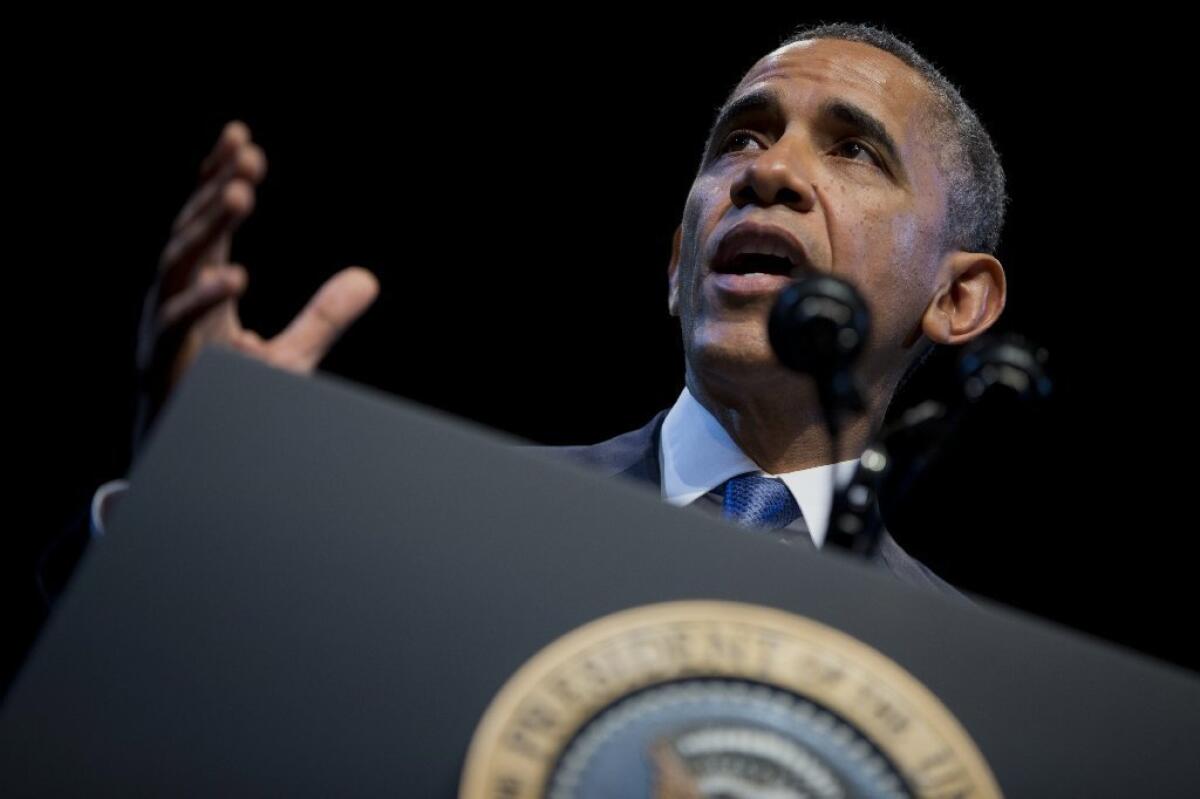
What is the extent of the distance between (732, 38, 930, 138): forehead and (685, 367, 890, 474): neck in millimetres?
504

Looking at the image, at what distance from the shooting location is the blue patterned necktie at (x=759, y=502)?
5.06 feet

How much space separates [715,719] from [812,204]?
117cm

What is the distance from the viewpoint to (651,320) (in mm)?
2605

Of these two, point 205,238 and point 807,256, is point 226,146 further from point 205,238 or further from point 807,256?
point 807,256

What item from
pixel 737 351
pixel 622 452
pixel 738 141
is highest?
pixel 738 141

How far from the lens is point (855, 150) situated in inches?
71.2

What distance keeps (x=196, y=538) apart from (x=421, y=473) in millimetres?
133

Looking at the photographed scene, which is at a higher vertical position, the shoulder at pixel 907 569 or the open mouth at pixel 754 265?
the open mouth at pixel 754 265

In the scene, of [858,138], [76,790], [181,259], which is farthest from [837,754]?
[858,138]

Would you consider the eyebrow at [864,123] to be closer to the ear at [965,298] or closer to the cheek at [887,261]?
the cheek at [887,261]

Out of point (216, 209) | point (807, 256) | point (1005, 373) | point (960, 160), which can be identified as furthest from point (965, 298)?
point (216, 209)

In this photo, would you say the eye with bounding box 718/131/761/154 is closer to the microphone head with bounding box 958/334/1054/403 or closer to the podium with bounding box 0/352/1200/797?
the microphone head with bounding box 958/334/1054/403

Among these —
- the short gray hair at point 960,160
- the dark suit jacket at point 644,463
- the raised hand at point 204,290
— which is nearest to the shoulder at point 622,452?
the dark suit jacket at point 644,463

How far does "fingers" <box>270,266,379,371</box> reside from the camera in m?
0.95
